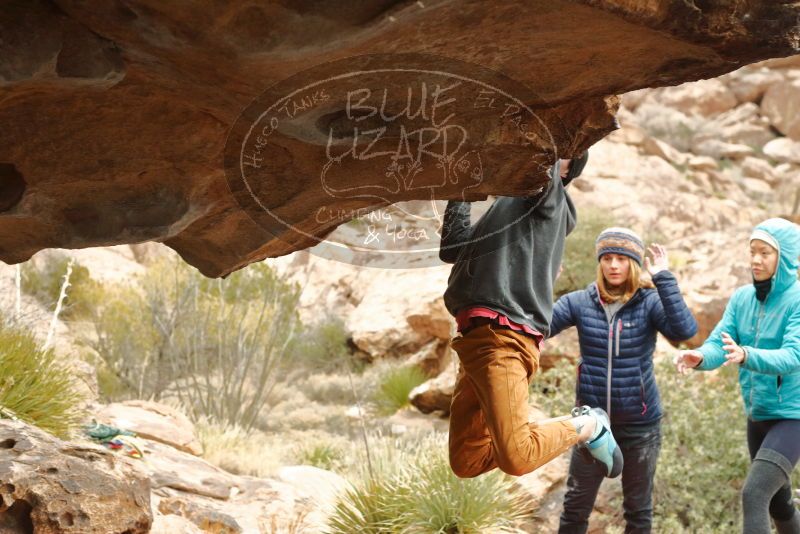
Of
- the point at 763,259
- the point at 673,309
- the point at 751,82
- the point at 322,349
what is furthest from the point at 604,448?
the point at 751,82

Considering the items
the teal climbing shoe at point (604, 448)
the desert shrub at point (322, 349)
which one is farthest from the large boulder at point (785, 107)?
the teal climbing shoe at point (604, 448)

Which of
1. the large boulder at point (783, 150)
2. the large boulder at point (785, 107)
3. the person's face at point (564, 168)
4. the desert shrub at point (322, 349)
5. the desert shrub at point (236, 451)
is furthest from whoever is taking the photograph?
the large boulder at point (785, 107)

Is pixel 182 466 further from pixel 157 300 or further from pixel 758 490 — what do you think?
pixel 157 300

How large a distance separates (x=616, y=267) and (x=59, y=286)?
11651 millimetres

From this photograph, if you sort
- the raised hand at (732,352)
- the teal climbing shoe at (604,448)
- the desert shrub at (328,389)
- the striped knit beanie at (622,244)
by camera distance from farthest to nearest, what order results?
the desert shrub at (328,389)
the striped knit beanie at (622,244)
the raised hand at (732,352)
the teal climbing shoe at (604,448)

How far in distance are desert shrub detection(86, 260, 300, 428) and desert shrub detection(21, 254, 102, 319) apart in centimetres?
214

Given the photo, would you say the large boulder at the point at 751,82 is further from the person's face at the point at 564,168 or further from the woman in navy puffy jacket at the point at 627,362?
the person's face at the point at 564,168

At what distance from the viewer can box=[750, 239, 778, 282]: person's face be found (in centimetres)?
421

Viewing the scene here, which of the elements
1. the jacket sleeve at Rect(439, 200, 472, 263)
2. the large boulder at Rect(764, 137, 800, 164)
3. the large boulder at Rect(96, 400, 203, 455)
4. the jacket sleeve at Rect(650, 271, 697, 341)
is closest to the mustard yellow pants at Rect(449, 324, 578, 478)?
the jacket sleeve at Rect(439, 200, 472, 263)

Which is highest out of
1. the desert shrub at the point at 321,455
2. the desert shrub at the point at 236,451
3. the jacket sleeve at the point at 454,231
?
the jacket sleeve at the point at 454,231

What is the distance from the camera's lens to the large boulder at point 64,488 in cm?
328

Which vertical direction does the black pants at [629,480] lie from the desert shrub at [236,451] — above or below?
above

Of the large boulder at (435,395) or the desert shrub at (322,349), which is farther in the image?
the desert shrub at (322,349)

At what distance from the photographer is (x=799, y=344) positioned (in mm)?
4008
